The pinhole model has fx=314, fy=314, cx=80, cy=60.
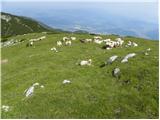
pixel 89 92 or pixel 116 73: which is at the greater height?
pixel 116 73

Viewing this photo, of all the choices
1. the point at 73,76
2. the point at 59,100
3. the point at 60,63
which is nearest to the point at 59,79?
the point at 73,76

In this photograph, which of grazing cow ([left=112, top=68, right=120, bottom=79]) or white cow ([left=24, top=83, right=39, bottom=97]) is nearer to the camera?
white cow ([left=24, top=83, right=39, bottom=97])

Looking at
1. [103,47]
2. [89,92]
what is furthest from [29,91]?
[103,47]

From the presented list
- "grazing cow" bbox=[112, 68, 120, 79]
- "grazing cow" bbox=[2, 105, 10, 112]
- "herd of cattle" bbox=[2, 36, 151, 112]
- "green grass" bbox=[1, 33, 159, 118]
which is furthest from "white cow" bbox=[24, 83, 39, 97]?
"grazing cow" bbox=[112, 68, 120, 79]

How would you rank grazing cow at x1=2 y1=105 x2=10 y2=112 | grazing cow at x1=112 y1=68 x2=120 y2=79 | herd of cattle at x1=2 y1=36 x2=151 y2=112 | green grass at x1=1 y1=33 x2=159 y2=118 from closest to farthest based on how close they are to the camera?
green grass at x1=1 y1=33 x2=159 y2=118
grazing cow at x1=2 y1=105 x2=10 y2=112
herd of cattle at x1=2 y1=36 x2=151 y2=112
grazing cow at x1=112 y1=68 x2=120 y2=79

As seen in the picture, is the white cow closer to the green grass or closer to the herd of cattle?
the herd of cattle

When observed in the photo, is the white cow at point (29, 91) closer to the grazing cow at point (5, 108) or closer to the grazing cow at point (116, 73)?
the grazing cow at point (5, 108)

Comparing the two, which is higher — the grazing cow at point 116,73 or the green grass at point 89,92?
the grazing cow at point 116,73

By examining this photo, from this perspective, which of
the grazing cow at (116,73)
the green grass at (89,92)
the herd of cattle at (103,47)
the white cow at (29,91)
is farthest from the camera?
the grazing cow at (116,73)

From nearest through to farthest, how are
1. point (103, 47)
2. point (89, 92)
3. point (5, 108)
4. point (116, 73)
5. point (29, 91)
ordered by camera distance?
1. point (5, 108)
2. point (89, 92)
3. point (29, 91)
4. point (116, 73)
5. point (103, 47)

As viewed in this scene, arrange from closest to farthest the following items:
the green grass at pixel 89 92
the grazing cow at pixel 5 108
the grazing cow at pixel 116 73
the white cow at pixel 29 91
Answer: the green grass at pixel 89 92 < the grazing cow at pixel 5 108 < the white cow at pixel 29 91 < the grazing cow at pixel 116 73

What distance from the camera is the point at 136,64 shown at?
3588 centimetres

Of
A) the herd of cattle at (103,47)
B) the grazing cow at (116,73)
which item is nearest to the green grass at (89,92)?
the grazing cow at (116,73)

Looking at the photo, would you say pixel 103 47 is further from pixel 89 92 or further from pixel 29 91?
pixel 89 92
